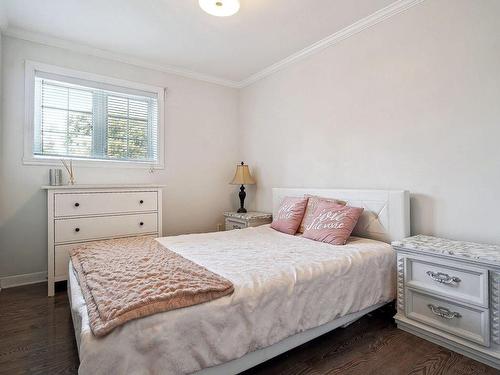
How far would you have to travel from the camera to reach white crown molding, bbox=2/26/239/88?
107 inches

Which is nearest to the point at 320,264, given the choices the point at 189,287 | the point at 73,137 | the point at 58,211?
the point at 189,287

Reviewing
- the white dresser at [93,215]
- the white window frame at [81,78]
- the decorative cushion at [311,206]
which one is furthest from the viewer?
the white window frame at [81,78]

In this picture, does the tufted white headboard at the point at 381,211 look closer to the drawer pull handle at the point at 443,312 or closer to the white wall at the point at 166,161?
the drawer pull handle at the point at 443,312

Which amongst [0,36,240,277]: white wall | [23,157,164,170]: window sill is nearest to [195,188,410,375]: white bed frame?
[0,36,240,277]: white wall

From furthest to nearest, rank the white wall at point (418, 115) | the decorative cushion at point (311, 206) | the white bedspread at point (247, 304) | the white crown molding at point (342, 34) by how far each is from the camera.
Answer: the decorative cushion at point (311, 206) → the white crown molding at point (342, 34) → the white wall at point (418, 115) → the white bedspread at point (247, 304)

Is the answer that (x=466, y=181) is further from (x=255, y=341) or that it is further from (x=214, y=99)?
(x=214, y=99)

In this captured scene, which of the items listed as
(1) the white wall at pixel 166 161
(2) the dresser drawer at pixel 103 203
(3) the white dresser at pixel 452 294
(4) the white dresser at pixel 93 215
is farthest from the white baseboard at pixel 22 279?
(3) the white dresser at pixel 452 294

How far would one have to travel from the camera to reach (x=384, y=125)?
2451 millimetres

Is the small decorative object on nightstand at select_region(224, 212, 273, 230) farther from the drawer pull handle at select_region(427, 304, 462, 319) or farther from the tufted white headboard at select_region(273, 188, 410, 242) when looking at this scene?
the drawer pull handle at select_region(427, 304, 462, 319)

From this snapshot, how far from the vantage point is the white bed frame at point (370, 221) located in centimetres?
149

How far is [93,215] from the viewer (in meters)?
2.70

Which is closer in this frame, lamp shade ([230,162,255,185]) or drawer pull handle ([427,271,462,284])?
drawer pull handle ([427,271,462,284])

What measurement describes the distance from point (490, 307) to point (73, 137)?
3792mm

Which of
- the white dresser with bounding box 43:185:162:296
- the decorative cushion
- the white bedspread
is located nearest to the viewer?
the white bedspread
